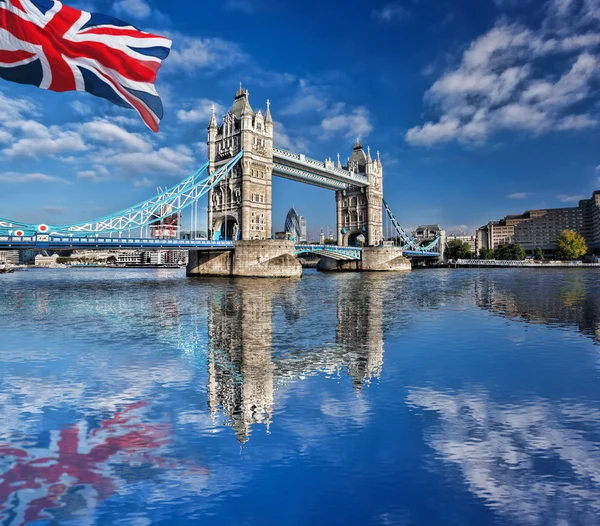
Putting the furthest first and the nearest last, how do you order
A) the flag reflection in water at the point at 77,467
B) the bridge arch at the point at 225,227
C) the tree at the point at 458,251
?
the tree at the point at 458,251, the bridge arch at the point at 225,227, the flag reflection in water at the point at 77,467

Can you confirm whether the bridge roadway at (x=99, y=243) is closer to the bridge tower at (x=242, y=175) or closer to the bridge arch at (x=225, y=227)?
the bridge tower at (x=242, y=175)

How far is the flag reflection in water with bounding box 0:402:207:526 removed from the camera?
12.6ft

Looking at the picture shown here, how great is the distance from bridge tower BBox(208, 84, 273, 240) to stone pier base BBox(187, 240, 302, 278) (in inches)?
154

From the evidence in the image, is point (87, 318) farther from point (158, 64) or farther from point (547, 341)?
point (547, 341)

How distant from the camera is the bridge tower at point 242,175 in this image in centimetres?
5194

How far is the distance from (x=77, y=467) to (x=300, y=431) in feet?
8.48

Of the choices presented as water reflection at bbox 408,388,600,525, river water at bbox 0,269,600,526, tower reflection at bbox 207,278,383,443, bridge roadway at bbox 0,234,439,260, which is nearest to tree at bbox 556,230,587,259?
bridge roadway at bbox 0,234,439,260

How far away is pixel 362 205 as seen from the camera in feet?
266

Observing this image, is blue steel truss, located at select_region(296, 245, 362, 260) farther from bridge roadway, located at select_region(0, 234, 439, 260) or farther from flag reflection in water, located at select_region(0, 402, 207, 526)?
flag reflection in water, located at select_region(0, 402, 207, 526)

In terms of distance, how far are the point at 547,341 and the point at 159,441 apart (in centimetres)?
1047

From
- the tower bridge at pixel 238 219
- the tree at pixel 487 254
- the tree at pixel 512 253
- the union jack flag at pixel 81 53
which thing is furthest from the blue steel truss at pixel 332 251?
the tree at pixel 487 254

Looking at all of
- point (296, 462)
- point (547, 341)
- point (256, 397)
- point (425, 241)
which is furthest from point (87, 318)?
point (425, 241)

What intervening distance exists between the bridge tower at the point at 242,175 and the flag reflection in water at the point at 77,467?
152 ft

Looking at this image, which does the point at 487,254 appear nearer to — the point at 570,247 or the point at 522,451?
the point at 570,247
